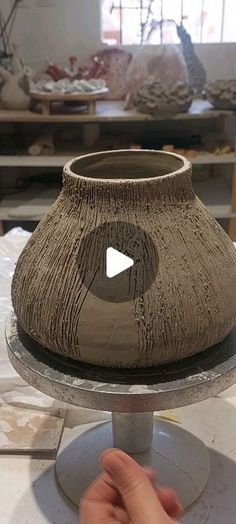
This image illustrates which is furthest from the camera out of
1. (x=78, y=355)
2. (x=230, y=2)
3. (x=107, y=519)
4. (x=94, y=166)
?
(x=230, y=2)

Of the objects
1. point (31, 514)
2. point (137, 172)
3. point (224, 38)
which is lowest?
point (31, 514)

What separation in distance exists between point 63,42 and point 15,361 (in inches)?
81.8

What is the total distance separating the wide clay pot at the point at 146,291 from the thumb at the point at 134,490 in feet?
0.40

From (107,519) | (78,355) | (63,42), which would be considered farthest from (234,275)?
(63,42)

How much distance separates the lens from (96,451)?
34.5 inches

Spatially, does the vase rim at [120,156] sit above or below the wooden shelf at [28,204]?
above

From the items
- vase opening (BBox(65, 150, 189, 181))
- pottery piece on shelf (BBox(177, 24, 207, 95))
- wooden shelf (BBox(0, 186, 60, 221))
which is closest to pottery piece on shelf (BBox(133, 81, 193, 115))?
pottery piece on shelf (BBox(177, 24, 207, 95))

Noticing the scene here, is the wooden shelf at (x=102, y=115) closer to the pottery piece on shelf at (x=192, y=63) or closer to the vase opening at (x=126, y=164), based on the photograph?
the pottery piece on shelf at (x=192, y=63)

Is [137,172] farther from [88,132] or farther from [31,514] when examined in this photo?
[88,132]

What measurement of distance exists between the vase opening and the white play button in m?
0.16

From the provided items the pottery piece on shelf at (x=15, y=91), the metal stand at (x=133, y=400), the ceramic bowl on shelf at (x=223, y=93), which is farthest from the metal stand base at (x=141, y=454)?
the pottery piece on shelf at (x=15, y=91)
